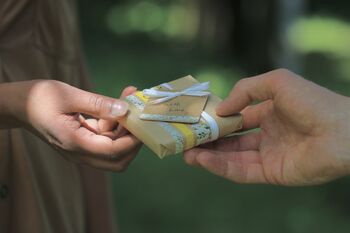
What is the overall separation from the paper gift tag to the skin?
0.28 feet

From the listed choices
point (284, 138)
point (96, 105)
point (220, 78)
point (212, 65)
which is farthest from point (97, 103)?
point (212, 65)

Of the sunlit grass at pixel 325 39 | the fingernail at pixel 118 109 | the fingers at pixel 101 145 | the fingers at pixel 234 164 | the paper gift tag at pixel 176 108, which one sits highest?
the fingernail at pixel 118 109

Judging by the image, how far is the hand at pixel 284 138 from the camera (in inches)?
55.6

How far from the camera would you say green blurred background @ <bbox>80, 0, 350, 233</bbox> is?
3.22 meters

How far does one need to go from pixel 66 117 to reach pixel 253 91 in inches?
18.8

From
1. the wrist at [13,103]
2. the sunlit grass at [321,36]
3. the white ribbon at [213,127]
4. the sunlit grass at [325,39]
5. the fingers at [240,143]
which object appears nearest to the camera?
the wrist at [13,103]

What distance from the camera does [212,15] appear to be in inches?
206

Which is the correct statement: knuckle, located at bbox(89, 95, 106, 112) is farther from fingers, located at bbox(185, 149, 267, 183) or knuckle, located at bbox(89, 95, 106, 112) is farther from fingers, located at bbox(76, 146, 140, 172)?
fingers, located at bbox(185, 149, 267, 183)

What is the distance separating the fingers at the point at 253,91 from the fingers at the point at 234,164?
4.5 inches

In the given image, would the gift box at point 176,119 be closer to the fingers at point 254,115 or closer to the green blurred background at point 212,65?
the fingers at point 254,115

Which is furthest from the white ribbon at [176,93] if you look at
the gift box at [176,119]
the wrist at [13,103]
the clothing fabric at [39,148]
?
the wrist at [13,103]

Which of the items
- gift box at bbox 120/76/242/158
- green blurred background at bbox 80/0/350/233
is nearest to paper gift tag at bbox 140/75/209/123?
gift box at bbox 120/76/242/158

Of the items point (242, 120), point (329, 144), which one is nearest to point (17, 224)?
point (242, 120)

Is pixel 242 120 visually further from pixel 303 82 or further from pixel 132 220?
pixel 132 220
